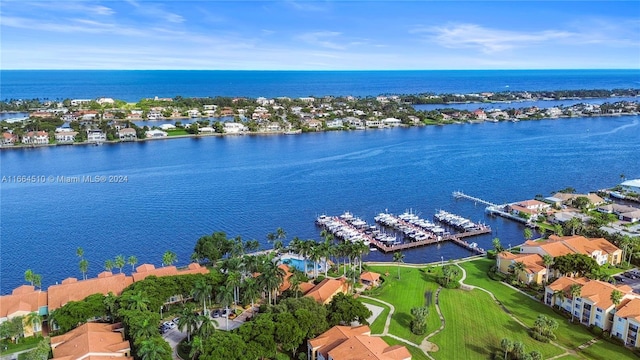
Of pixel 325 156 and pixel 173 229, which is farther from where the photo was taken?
pixel 325 156

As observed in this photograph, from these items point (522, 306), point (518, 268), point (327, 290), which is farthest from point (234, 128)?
point (522, 306)

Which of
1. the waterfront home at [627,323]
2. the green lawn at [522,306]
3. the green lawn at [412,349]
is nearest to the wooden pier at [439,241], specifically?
the green lawn at [522,306]

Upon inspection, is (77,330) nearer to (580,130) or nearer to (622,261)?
(622,261)

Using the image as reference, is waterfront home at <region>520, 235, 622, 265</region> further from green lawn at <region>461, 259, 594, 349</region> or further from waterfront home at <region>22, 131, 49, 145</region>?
waterfront home at <region>22, 131, 49, 145</region>

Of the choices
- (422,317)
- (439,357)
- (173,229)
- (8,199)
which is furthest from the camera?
(8,199)

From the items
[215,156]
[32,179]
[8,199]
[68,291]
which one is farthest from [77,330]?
[215,156]

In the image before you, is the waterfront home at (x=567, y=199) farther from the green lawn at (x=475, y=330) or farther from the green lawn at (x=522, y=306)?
the green lawn at (x=475, y=330)

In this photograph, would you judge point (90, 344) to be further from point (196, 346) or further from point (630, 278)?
point (630, 278)
